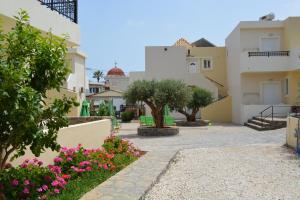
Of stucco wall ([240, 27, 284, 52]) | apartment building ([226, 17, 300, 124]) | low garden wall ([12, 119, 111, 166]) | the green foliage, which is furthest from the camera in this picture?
stucco wall ([240, 27, 284, 52])

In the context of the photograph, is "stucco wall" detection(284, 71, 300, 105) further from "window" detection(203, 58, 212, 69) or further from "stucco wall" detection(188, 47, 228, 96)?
"window" detection(203, 58, 212, 69)

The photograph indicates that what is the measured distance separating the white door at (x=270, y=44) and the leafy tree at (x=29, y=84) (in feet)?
96.9

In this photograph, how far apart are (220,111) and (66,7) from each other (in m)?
24.8

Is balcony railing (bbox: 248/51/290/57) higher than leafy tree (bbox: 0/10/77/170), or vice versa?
balcony railing (bbox: 248/51/290/57)

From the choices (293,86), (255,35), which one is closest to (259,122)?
(293,86)

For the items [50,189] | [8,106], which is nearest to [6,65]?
[8,106]

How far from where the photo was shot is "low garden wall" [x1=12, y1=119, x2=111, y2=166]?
916 centimetres

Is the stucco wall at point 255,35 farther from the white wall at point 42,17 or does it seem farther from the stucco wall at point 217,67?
the white wall at point 42,17

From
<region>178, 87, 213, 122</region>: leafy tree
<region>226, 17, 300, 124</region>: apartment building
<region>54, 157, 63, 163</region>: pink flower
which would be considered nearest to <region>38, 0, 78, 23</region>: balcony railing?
<region>54, 157, 63, 163</region>: pink flower

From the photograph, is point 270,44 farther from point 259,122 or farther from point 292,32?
point 259,122

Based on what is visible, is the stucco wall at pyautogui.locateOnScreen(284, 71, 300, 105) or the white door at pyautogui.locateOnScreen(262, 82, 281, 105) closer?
the stucco wall at pyautogui.locateOnScreen(284, 71, 300, 105)

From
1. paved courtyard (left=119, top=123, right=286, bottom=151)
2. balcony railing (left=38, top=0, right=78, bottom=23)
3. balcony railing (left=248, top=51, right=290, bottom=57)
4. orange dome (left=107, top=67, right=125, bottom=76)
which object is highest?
orange dome (left=107, top=67, right=125, bottom=76)

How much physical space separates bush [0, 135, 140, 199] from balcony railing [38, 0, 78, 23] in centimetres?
495

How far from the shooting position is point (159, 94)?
75.0 ft
